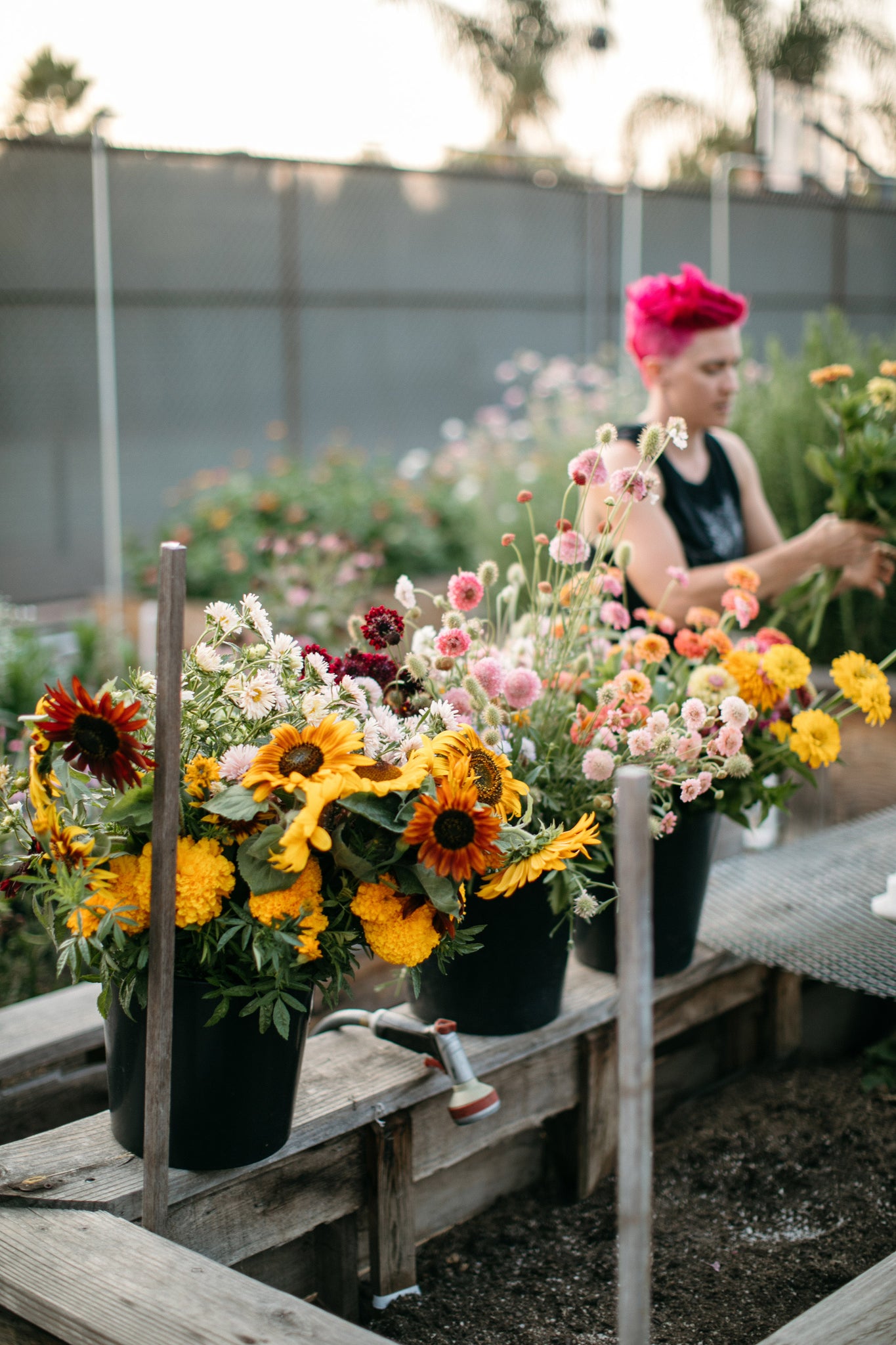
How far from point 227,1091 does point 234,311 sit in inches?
198

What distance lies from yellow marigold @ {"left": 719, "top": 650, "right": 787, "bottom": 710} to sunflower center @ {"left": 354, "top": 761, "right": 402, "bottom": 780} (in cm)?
49

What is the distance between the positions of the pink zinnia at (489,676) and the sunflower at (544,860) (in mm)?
218

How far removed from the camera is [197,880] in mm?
1023

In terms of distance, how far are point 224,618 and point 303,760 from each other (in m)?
0.19

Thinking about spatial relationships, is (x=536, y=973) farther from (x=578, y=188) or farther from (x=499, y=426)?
(x=578, y=188)

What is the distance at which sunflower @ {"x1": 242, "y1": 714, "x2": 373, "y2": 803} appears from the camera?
0.99m

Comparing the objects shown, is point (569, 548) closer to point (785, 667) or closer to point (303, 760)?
point (785, 667)

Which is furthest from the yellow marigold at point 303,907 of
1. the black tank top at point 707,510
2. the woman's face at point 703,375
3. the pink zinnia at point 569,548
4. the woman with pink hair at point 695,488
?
→ the woman's face at point 703,375

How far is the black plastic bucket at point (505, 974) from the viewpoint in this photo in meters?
1.33

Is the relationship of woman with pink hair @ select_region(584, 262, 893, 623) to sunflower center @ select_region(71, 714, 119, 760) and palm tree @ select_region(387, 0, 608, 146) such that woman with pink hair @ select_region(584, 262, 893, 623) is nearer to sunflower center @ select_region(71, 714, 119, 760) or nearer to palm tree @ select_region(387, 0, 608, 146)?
sunflower center @ select_region(71, 714, 119, 760)

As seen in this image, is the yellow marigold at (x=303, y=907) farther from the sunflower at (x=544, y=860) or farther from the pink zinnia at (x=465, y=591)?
the pink zinnia at (x=465, y=591)

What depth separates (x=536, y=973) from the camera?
1.38 m

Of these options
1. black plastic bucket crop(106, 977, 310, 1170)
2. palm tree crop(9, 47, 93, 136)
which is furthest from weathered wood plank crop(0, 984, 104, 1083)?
palm tree crop(9, 47, 93, 136)

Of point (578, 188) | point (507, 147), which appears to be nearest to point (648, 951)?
point (578, 188)
